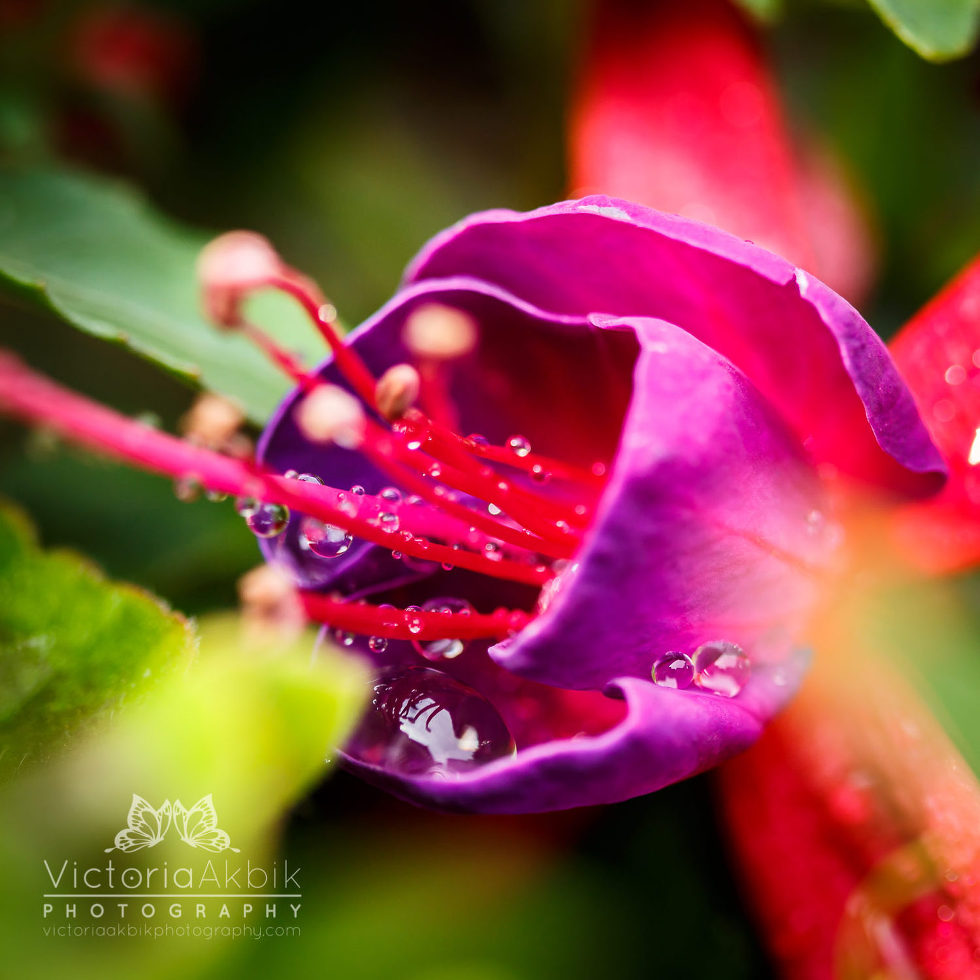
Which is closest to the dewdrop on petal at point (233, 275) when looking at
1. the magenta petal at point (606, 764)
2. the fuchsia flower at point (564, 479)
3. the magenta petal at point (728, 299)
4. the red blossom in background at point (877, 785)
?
the fuchsia flower at point (564, 479)

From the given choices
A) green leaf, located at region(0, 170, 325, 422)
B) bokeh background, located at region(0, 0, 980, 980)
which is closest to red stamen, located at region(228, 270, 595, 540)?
green leaf, located at region(0, 170, 325, 422)

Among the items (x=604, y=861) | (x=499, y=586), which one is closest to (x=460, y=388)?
(x=499, y=586)

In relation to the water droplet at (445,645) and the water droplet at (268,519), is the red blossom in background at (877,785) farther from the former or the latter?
the water droplet at (268,519)

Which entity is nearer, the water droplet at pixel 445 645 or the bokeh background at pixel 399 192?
the water droplet at pixel 445 645

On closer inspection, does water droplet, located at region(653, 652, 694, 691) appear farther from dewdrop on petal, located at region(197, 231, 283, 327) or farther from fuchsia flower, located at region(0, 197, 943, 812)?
dewdrop on petal, located at region(197, 231, 283, 327)

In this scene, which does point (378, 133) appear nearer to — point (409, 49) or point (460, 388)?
point (409, 49)

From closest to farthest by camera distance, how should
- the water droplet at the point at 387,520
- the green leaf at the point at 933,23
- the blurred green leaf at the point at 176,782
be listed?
1. the blurred green leaf at the point at 176,782
2. the water droplet at the point at 387,520
3. the green leaf at the point at 933,23
